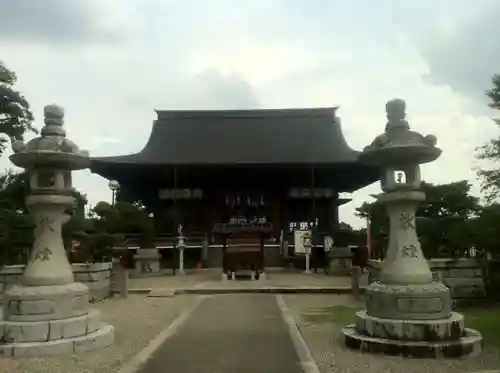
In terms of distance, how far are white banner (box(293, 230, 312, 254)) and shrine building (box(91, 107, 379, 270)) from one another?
1.65 metres

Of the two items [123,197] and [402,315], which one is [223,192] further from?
[402,315]

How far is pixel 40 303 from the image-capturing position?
7.25 metres

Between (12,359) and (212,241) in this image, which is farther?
(212,241)

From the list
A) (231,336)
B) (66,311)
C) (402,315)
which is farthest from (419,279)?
(66,311)

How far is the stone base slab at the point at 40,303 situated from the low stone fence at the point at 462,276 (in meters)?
7.91

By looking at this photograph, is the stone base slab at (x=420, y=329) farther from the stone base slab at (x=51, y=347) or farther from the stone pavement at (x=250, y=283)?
the stone pavement at (x=250, y=283)

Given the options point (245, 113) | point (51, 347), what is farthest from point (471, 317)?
point (245, 113)

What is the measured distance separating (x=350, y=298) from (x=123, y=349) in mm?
8552

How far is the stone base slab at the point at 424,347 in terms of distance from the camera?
6.69 m

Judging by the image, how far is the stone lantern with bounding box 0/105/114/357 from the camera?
23.4 ft

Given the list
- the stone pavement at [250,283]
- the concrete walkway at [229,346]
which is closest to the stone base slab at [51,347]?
the concrete walkway at [229,346]

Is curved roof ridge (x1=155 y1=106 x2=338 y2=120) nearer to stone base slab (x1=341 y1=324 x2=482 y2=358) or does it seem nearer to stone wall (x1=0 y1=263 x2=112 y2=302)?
stone wall (x1=0 y1=263 x2=112 y2=302)

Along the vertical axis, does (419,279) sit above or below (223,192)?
below

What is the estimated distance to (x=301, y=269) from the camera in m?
25.3
